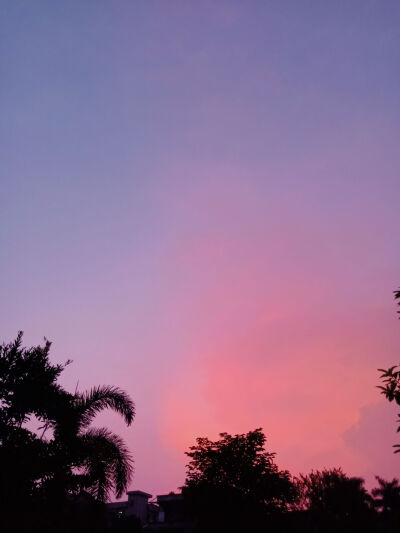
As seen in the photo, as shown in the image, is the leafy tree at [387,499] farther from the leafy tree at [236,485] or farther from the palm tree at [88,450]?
the palm tree at [88,450]

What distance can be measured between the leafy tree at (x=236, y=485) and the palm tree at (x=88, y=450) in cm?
Result: 1998

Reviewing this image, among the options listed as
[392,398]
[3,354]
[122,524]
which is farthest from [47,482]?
[122,524]

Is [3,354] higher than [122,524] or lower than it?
higher

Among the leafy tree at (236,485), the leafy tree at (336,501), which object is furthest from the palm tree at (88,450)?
the leafy tree at (336,501)

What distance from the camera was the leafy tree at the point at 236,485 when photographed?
34.2 metres

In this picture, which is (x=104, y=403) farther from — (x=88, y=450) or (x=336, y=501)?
(x=336, y=501)

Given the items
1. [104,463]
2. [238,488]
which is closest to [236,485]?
[238,488]

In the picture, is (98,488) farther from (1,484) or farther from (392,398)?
(392,398)

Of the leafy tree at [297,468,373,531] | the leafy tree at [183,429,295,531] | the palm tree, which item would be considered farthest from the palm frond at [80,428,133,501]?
the leafy tree at [297,468,373,531]

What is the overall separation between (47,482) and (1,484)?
165cm

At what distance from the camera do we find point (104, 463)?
17500 millimetres

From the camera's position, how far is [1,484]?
49.7 feet

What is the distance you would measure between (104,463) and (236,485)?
21.2 m

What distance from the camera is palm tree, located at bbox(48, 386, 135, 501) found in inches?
661
